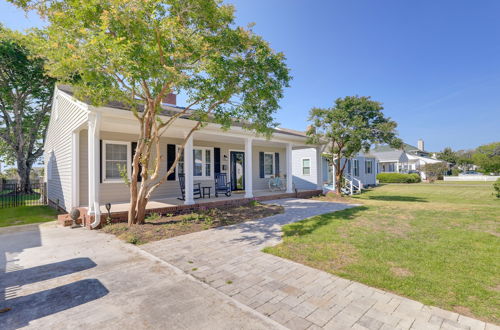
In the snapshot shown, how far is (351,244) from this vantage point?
15.3 ft

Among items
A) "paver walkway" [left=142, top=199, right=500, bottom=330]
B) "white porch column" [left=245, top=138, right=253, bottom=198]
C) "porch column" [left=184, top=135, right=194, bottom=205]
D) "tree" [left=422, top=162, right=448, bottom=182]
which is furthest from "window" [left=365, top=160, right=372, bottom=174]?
"paver walkway" [left=142, top=199, right=500, bottom=330]

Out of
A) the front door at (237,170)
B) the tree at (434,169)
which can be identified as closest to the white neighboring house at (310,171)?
the front door at (237,170)

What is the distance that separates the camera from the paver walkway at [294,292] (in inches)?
88.2

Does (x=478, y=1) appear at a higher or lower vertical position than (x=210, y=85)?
higher

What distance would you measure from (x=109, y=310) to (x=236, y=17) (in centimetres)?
628

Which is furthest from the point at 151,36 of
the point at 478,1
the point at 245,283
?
the point at 478,1

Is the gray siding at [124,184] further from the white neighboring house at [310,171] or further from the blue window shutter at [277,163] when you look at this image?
the white neighboring house at [310,171]

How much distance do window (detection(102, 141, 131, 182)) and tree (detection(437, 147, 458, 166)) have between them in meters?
54.4

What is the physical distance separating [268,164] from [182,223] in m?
8.44

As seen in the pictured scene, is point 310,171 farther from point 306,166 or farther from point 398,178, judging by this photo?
point 398,178

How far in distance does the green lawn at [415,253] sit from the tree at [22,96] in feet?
61.5

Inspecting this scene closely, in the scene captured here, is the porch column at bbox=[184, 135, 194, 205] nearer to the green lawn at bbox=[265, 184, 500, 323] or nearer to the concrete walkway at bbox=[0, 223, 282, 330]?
the concrete walkway at bbox=[0, 223, 282, 330]

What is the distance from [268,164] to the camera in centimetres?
1405

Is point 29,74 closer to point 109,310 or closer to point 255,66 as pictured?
point 255,66
